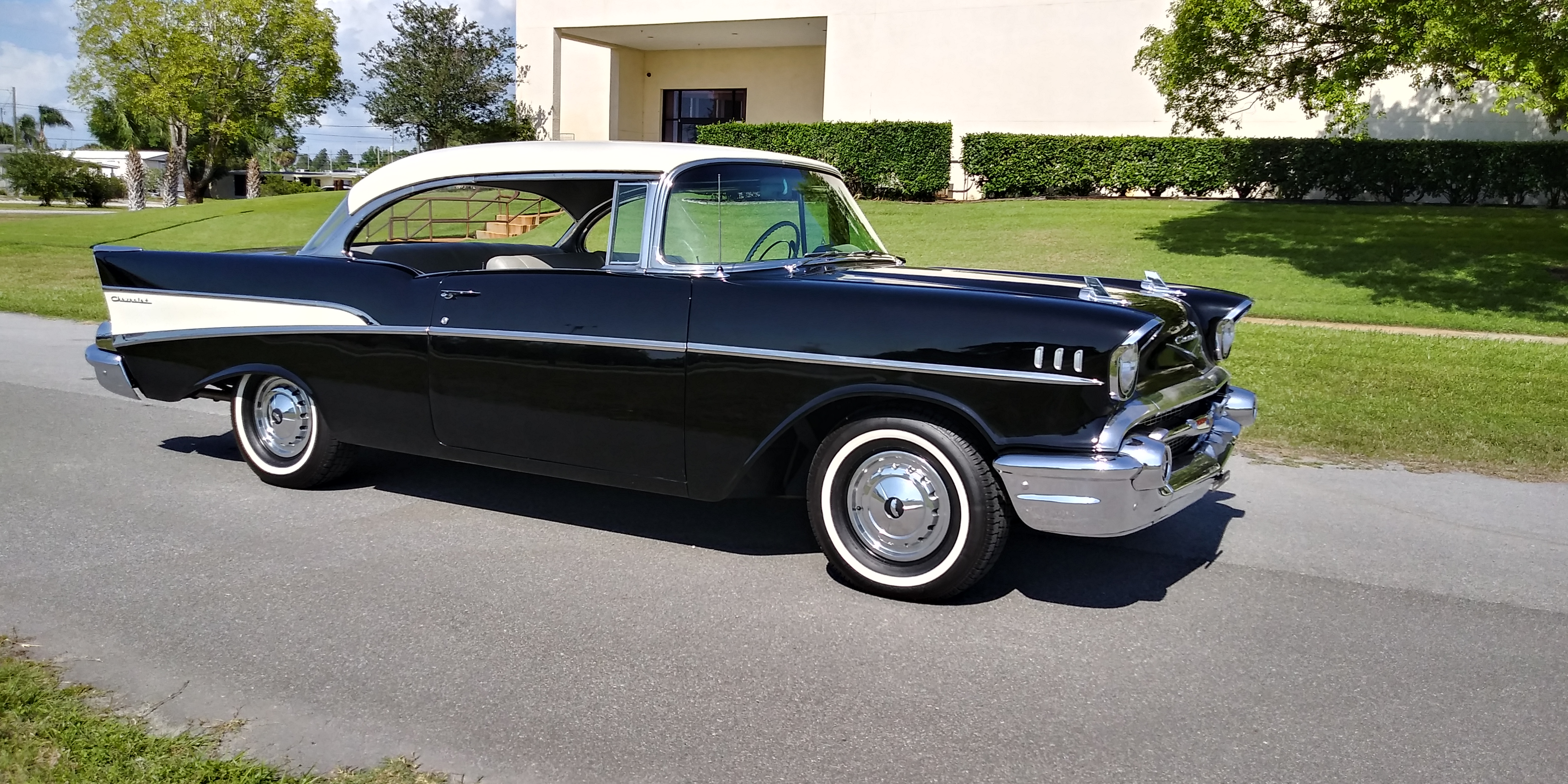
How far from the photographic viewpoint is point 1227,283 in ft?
50.4

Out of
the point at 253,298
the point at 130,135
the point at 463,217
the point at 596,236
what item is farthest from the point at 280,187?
the point at 596,236

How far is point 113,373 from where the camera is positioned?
19.8 feet

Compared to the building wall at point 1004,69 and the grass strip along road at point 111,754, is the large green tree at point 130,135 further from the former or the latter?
the grass strip along road at point 111,754

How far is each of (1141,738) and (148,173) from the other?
71.5 metres

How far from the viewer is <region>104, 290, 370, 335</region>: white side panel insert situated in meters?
5.35

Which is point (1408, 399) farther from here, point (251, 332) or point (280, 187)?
point (280, 187)

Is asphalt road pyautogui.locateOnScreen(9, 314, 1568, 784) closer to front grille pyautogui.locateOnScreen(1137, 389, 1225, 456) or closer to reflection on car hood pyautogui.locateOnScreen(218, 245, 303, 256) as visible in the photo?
front grille pyautogui.locateOnScreen(1137, 389, 1225, 456)

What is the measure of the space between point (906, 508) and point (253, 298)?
3347mm

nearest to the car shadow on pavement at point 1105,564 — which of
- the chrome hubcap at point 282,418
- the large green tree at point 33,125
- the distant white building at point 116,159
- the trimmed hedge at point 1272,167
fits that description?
the chrome hubcap at point 282,418

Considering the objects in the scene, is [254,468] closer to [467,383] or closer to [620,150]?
[467,383]

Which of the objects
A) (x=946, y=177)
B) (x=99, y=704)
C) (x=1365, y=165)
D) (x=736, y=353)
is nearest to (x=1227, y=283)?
(x=1365, y=165)

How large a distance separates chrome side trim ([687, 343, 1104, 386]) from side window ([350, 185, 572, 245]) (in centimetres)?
167

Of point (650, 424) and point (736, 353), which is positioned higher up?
point (736, 353)

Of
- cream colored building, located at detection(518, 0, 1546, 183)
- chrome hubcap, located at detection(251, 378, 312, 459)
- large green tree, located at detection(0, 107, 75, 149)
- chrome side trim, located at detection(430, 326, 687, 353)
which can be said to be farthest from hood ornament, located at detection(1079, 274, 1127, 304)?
large green tree, located at detection(0, 107, 75, 149)
